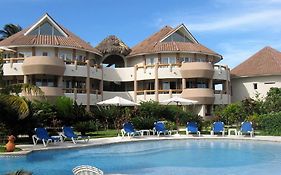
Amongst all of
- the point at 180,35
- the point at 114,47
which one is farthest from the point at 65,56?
the point at 180,35

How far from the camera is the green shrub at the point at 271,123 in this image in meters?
28.3

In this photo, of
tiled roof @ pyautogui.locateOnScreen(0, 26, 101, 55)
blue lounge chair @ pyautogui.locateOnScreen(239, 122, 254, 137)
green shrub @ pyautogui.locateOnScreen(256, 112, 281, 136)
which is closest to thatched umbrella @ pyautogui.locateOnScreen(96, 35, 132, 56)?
tiled roof @ pyautogui.locateOnScreen(0, 26, 101, 55)

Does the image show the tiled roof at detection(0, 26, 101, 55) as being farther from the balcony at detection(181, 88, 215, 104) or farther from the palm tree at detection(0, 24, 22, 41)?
the palm tree at detection(0, 24, 22, 41)

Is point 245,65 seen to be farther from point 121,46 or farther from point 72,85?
point 72,85

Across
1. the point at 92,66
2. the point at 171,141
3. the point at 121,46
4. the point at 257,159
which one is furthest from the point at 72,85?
the point at 257,159

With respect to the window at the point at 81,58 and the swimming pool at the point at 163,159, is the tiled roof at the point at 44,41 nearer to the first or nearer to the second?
the window at the point at 81,58

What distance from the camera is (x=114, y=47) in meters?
48.8

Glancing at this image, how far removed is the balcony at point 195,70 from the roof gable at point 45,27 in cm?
1452

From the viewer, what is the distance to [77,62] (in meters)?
41.0

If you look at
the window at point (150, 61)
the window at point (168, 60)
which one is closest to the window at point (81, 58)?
the window at point (150, 61)

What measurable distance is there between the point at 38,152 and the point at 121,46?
31003 millimetres

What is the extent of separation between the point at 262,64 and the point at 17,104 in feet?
120

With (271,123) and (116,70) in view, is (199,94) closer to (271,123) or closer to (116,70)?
(116,70)

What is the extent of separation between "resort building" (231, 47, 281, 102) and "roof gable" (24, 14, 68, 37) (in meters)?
22.4
